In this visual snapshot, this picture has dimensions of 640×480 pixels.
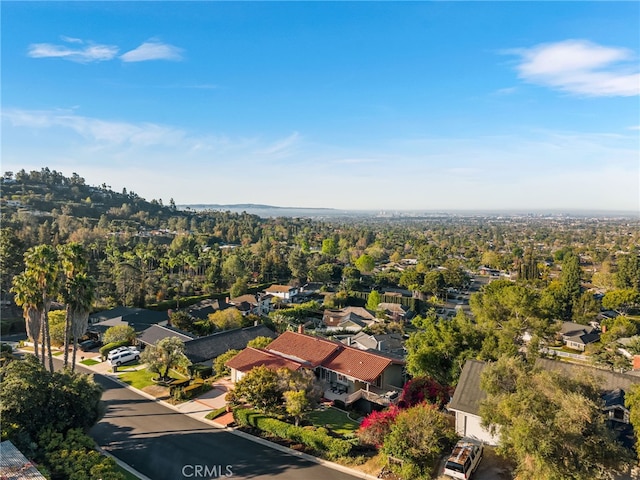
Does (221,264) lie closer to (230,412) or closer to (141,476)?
(230,412)

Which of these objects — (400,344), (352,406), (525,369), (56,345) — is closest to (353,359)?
(352,406)

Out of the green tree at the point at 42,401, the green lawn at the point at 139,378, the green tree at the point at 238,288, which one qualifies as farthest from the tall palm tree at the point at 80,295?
the green tree at the point at 238,288

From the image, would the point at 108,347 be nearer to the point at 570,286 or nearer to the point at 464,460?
the point at 464,460

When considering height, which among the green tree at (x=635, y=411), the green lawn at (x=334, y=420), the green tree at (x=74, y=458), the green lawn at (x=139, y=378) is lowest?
the green lawn at (x=139, y=378)

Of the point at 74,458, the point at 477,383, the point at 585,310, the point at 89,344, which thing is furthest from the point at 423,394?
the point at 585,310

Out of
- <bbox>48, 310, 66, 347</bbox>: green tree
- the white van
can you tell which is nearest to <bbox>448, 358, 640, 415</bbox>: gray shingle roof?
the white van

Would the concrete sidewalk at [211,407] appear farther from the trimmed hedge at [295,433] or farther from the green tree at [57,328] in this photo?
the green tree at [57,328]

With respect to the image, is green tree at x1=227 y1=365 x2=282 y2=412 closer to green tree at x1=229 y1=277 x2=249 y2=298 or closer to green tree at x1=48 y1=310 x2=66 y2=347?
green tree at x1=48 y1=310 x2=66 y2=347
